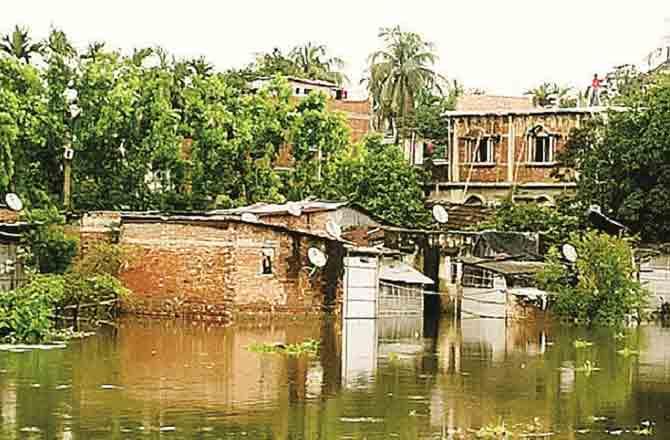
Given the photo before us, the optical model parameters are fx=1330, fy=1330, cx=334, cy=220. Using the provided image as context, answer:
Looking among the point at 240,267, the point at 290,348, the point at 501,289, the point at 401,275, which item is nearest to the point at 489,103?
the point at 501,289

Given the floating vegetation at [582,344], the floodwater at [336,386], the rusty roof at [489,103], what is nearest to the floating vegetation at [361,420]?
the floodwater at [336,386]

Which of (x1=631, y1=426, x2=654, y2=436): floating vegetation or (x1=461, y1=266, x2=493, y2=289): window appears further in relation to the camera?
(x1=461, y1=266, x2=493, y2=289): window

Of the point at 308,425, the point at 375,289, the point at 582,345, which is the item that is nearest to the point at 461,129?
the point at 375,289

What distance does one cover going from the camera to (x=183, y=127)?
40875 millimetres

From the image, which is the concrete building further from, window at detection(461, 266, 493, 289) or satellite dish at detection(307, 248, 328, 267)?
satellite dish at detection(307, 248, 328, 267)

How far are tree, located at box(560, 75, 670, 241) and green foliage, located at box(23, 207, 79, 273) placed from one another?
→ 600 inches

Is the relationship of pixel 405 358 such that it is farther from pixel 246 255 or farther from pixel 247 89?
pixel 247 89

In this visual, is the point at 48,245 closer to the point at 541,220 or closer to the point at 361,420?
the point at 541,220

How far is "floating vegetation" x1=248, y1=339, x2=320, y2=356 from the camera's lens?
85.5 ft

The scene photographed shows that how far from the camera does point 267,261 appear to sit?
111ft

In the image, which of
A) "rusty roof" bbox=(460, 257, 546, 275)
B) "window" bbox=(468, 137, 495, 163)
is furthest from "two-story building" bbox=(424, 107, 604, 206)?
"rusty roof" bbox=(460, 257, 546, 275)

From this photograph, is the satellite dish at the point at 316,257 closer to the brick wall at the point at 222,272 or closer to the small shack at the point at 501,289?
the brick wall at the point at 222,272

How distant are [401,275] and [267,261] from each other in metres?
3.79

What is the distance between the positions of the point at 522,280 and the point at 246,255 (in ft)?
24.7
